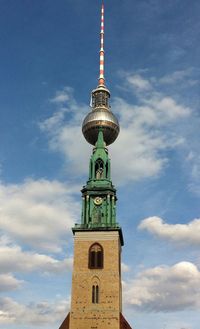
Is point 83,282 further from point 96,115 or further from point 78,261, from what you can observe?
point 96,115

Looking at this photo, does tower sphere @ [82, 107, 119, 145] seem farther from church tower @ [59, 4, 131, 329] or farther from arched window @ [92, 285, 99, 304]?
arched window @ [92, 285, 99, 304]

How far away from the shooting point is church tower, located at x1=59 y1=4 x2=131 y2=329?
58562 mm

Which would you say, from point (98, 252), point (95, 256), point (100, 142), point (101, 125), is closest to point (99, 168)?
point (100, 142)

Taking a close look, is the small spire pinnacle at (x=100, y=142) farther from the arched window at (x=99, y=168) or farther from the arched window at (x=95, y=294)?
the arched window at (x=95, y=294)

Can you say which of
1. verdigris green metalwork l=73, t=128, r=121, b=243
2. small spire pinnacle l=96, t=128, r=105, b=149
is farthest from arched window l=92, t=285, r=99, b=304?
small spire pinnacle l=96, t=128, r=105, b=149

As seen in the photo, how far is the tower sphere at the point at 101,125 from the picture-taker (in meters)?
75.1

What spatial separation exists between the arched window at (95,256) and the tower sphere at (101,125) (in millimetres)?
19527

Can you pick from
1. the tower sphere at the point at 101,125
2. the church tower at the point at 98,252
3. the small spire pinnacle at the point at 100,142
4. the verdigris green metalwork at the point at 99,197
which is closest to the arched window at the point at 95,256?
the church tower at the point at 98,252

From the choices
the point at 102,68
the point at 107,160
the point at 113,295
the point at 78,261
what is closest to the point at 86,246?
the point at 78,261

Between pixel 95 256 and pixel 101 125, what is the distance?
71.5 ft

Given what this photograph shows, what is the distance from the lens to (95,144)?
75.6m

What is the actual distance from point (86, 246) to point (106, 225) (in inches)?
154

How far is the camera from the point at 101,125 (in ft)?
246

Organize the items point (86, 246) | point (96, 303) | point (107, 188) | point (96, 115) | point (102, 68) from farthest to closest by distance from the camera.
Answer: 1. point (102, 68)
2. point (96, 115)
3. point (107, 188)
4. point (86, 246)
5. point (96, 303)
